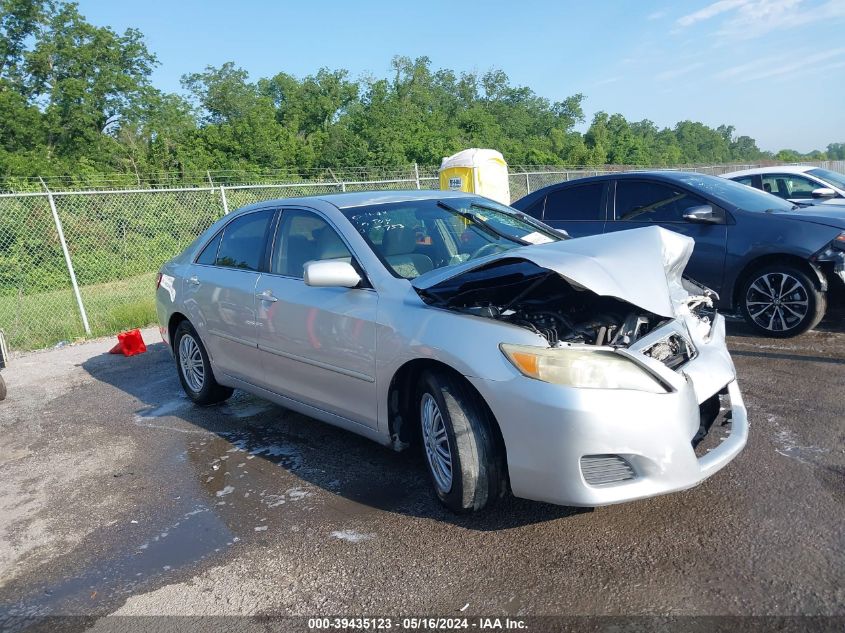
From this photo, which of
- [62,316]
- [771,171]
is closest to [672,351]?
[62,316]

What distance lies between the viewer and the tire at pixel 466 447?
10.3ft

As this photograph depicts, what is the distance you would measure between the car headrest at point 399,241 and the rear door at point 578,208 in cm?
373

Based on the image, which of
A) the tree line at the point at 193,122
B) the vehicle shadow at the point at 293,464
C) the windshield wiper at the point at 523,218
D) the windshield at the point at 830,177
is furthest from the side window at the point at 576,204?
the tree line at the point at 193,122

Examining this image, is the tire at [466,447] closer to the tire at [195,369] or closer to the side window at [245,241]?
the side window at [245,241]

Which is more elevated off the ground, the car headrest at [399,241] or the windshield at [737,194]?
the car headrest at [399,241]

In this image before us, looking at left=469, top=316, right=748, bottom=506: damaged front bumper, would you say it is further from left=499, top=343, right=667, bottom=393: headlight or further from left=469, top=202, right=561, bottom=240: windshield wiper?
left=469, top=202, right=561, bottom=240: windshield wiper

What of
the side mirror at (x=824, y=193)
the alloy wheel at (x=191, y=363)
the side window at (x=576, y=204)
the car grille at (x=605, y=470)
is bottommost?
the alloy wheel at (x=191, y=363)

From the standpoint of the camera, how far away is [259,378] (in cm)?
478

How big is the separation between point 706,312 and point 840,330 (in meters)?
3.46

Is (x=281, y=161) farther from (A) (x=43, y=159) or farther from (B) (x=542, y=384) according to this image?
(B) (x=542, y=384)

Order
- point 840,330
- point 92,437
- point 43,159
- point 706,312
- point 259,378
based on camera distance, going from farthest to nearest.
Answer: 1. point 43,159
2. point 840,330
3. point 92,437
4. point 259,378
5. point 706,312

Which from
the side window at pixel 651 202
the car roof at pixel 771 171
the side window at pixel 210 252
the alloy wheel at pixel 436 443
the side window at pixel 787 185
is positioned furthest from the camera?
the side window at pixel 787 185

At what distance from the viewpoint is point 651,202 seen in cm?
712

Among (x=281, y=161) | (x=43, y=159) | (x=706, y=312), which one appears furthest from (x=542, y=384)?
(x=43, y=159)
